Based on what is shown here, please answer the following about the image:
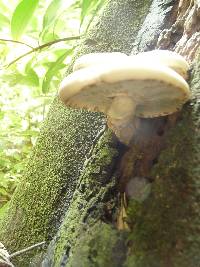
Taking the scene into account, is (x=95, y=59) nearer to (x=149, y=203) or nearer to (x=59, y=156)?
(x=149, y=203)

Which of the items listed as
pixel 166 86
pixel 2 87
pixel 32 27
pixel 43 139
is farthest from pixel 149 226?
pixel 2 87

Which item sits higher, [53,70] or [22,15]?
[22,15]

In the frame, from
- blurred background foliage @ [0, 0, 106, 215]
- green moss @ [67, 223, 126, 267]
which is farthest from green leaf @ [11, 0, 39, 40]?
green moss @ [67, 223, 126, 267]

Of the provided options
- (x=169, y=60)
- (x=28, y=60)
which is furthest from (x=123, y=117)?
(x=28, y=60)

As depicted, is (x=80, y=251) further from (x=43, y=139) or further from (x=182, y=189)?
(x=43, y=139)

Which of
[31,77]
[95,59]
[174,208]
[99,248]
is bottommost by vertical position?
[99,248]

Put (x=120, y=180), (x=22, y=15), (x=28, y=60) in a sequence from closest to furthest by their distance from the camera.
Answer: (x=120, y=180) → (x=22, y=15) → (x=28, y=60)

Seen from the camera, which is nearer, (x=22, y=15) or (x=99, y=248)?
(x=99, y=248)
